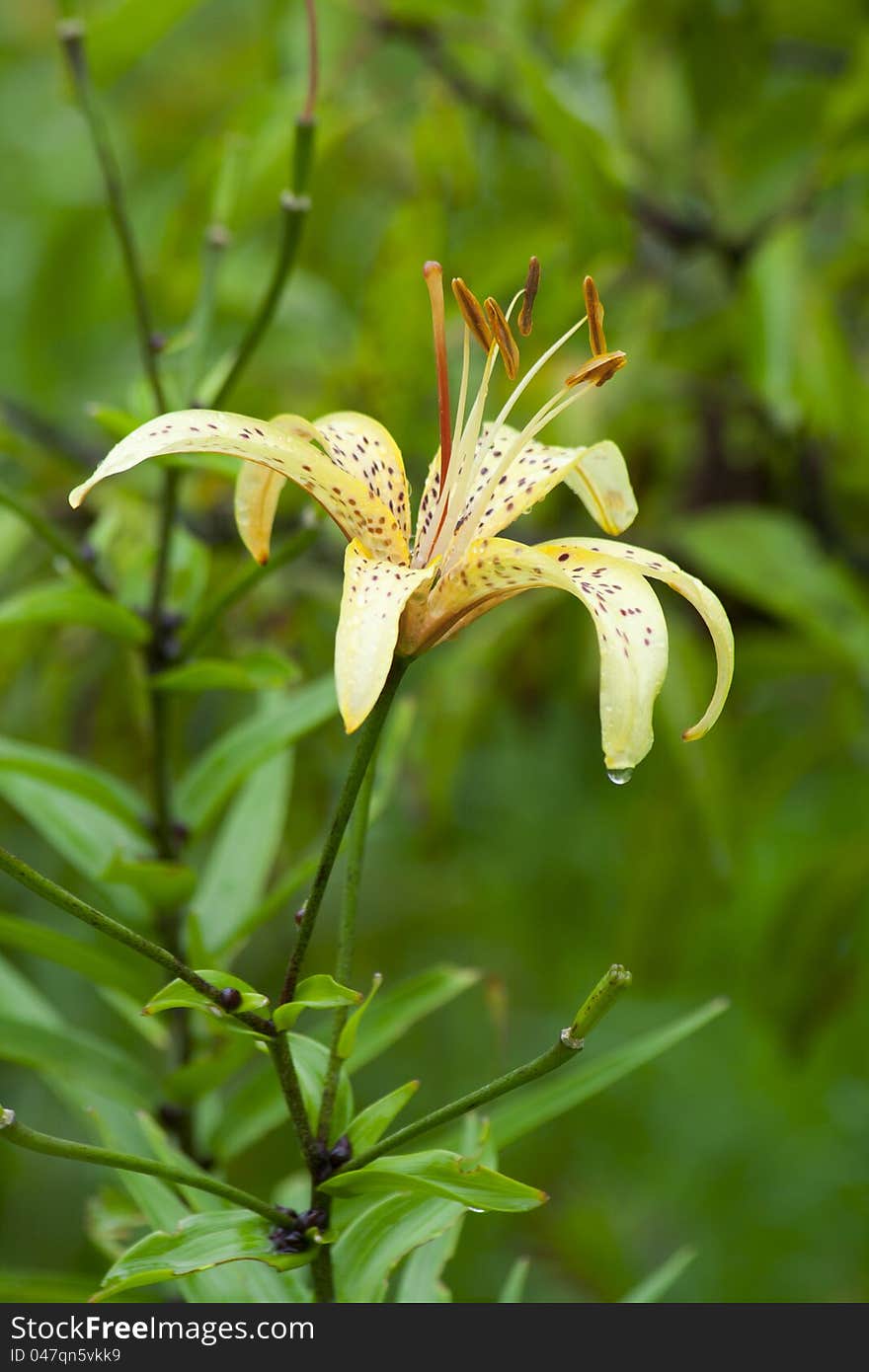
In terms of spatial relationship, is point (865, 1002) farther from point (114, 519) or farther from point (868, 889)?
point (114, 519)

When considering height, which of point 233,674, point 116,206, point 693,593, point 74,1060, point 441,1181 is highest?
point 116,206

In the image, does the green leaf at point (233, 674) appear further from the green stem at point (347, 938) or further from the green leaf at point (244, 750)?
the green stem at point (347, 938)

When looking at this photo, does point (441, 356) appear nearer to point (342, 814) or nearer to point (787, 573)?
point (342, 814)

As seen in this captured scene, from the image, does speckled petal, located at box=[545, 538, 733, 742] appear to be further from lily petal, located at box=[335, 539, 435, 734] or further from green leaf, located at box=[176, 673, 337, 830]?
green leaf, located at box=[176, 673, 337, 830]

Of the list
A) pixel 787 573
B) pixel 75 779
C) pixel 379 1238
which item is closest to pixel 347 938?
pixel 379 1238

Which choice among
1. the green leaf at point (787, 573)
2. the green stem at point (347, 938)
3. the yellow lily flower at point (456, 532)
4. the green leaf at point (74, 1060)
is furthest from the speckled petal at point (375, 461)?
the green leaf at point (787, 573)

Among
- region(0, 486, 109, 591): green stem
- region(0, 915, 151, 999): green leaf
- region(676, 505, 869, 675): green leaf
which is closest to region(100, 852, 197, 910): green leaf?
region(0, 915, 151, 999): green leaf
